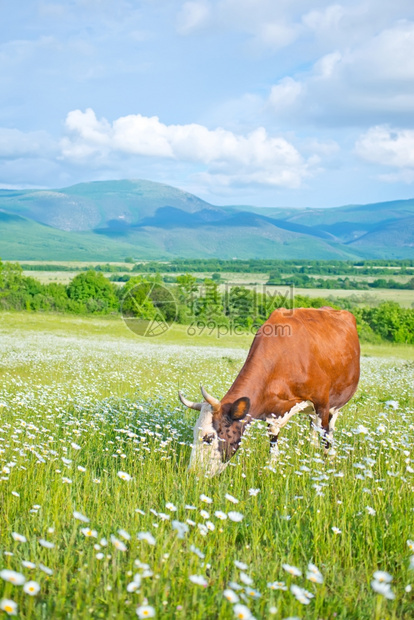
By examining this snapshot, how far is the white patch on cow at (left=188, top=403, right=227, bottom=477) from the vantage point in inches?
251

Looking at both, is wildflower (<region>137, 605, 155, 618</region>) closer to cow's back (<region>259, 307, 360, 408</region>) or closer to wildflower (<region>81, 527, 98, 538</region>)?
wildflower (<region>81, 527, 98, 538</region>)

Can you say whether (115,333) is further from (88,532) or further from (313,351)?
(88,532)

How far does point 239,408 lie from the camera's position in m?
6.75

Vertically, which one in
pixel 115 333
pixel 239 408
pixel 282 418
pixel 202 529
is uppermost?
pixel 239 408

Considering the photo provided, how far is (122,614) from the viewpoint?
10.4 feet

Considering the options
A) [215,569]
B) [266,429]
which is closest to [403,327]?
[266,429]

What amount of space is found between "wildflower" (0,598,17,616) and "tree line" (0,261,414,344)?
58522 millimetres

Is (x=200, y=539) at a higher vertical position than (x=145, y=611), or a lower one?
lower

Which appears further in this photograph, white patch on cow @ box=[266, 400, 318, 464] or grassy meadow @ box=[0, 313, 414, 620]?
A: white patch on cow @ box=[266, 400, 318, 464]

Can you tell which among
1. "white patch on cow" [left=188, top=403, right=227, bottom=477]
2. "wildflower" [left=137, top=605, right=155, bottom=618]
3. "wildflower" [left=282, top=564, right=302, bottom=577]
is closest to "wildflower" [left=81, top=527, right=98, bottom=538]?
"wildflower" [left=137, top=605, right=155, bottom=618]

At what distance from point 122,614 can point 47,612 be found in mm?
564

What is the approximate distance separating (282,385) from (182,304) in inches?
2794

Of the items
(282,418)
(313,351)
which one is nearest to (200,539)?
(282,418)

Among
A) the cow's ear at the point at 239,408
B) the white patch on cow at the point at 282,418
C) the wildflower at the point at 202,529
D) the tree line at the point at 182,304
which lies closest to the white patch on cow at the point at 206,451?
the cow's ear at the point at 239,408
